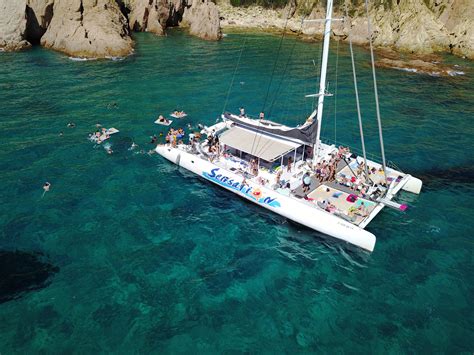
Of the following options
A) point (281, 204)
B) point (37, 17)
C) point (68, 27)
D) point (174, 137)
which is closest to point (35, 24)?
point (37, 17)

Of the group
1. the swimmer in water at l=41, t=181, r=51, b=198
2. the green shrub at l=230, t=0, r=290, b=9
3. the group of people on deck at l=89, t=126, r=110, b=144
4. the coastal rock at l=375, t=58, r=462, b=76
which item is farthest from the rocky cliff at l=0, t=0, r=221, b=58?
the green shrub at l=230, t=0, r=290, b=9

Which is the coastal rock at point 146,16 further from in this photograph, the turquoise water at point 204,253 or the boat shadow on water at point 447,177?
the boat shadow on water at point 447,177

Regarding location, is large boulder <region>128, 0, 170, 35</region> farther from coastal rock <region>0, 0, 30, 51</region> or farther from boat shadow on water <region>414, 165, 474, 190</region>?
boat shadow on water <region>414, 165, 474, 190</region>

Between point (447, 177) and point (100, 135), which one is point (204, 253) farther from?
point (447, 177)

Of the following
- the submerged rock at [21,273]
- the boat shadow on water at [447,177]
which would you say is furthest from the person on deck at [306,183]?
the submerged rock at [21,273]

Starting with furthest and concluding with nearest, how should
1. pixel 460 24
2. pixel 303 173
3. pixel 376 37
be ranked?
pixel 376 37, pixel 460 24, pixel 303 173

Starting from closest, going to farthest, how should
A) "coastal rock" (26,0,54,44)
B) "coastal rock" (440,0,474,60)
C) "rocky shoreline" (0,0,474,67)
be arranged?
"rocky shoreline" (0,0,474,67)
"coastal rock" (26,0,54,44)
"coastal rock" (440,0,474,60)
